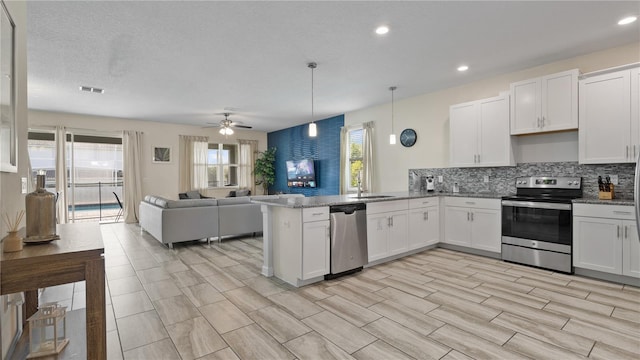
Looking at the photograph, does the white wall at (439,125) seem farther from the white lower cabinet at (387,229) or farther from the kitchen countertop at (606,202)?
the white lower cabinet at (387,229)

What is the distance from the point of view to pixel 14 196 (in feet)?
6.41

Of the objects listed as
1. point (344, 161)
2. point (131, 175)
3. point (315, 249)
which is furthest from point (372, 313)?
point (131, 175)

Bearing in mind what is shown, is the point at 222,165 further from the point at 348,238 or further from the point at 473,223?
the point at 473,223

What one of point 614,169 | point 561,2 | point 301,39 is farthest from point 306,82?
point 614,169

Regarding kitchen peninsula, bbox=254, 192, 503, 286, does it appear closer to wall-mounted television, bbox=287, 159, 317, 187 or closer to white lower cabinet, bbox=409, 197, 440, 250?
white lower cabinet, bbox=409, 197, 440, 250

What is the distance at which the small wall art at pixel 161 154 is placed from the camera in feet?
27.3

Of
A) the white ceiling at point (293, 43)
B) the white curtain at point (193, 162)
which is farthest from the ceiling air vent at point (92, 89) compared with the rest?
the white curtain at point (193, 162)

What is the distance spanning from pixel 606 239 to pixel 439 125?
2891 mm

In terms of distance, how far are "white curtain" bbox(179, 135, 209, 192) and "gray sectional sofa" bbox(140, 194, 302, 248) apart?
2853mm

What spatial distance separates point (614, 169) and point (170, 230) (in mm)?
6377

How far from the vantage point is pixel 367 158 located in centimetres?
663

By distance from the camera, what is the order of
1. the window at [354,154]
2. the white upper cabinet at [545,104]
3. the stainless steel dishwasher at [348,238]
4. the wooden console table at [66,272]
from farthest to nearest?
the window at [354,154], the white upper cabinet at [545,104], the stainless steel dishwasher at [348,238], the wooden console table at [66,272]

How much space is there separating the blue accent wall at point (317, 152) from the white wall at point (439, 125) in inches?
30.6

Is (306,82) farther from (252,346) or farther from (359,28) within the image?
(252,346)
